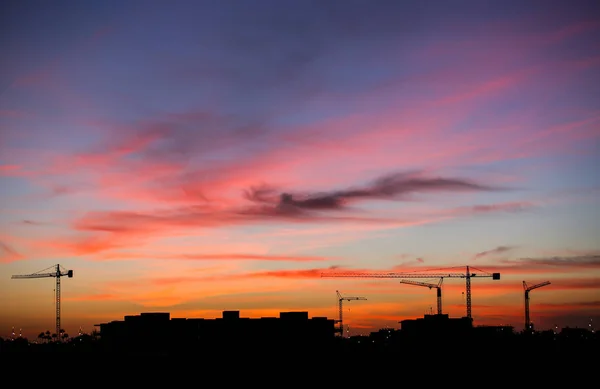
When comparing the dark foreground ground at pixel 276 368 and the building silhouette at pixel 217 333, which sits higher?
the building silhouette at pixel 217 333

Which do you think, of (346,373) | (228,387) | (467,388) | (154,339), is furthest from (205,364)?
(467,388)

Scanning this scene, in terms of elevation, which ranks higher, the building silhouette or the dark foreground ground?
the building silhouette

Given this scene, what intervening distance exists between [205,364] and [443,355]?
235ft

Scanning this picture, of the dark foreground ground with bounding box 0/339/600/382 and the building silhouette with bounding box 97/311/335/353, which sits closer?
the dark foreground ground with bounding box 0/339/600/382

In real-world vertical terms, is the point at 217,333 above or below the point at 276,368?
above

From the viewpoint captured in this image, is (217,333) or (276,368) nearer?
(276,368)

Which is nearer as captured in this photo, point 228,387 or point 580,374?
point 228,387

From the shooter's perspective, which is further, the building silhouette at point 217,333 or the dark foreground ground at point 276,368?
the building silhouette at point 217,333

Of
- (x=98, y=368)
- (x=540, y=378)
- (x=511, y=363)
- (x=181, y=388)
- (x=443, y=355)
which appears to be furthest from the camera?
(x=443, y=355)

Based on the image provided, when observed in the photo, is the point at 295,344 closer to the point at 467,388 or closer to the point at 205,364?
the point at 205,364

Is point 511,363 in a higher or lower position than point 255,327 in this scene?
lower

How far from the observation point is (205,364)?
14162 cm

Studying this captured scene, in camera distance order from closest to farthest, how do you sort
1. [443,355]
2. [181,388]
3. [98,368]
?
[181,388] → [98,368] → [443,355]

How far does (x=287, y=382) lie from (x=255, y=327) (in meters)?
22.9
